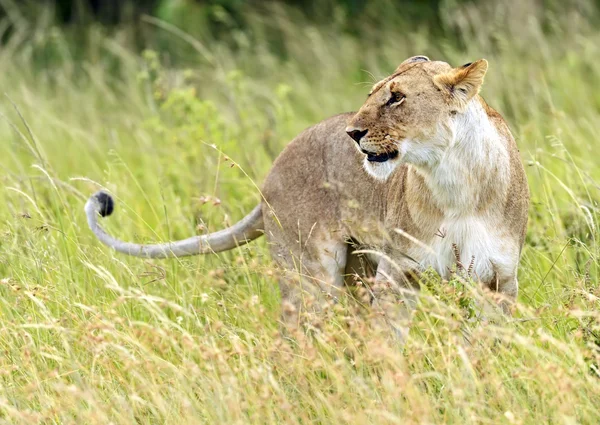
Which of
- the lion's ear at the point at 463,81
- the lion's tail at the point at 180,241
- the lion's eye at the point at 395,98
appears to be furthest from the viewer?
the lion's tail at the point at 180,241

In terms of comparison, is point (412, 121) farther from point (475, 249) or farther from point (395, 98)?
point (475, 249)

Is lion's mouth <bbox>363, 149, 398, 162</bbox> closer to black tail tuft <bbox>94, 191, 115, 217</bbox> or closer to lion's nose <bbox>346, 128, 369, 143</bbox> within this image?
lion's nose <bbox>346, 128, 369, 143</bbox>

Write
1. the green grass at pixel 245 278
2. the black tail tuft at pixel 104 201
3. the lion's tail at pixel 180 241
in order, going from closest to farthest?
the green grass at pixel 245 278, the lion's tail at pixel 180 241, the black tail tuft at pixel 104 201

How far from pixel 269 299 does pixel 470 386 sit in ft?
5.22

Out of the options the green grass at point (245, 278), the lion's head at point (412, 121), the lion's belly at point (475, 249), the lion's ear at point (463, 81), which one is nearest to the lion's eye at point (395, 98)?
the lion's head at point (412, 121)

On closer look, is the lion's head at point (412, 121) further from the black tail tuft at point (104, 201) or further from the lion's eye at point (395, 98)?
the black tail tuft at point (104, 201)

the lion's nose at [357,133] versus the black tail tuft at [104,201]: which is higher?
the lion's nose at [357,133]

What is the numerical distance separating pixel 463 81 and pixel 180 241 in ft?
4.48

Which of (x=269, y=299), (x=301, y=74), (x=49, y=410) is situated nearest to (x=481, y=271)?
(x=269, y=299)

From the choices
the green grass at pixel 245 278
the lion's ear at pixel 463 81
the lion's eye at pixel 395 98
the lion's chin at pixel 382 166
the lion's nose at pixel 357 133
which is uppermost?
the lion's ear at pixel 463 81

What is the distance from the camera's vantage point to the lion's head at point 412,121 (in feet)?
12.6

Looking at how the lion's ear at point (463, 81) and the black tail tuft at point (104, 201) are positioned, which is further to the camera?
the black tail tuft at point (104, 201)

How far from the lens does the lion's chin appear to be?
3852mm

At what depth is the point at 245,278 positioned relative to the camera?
4586 mm
